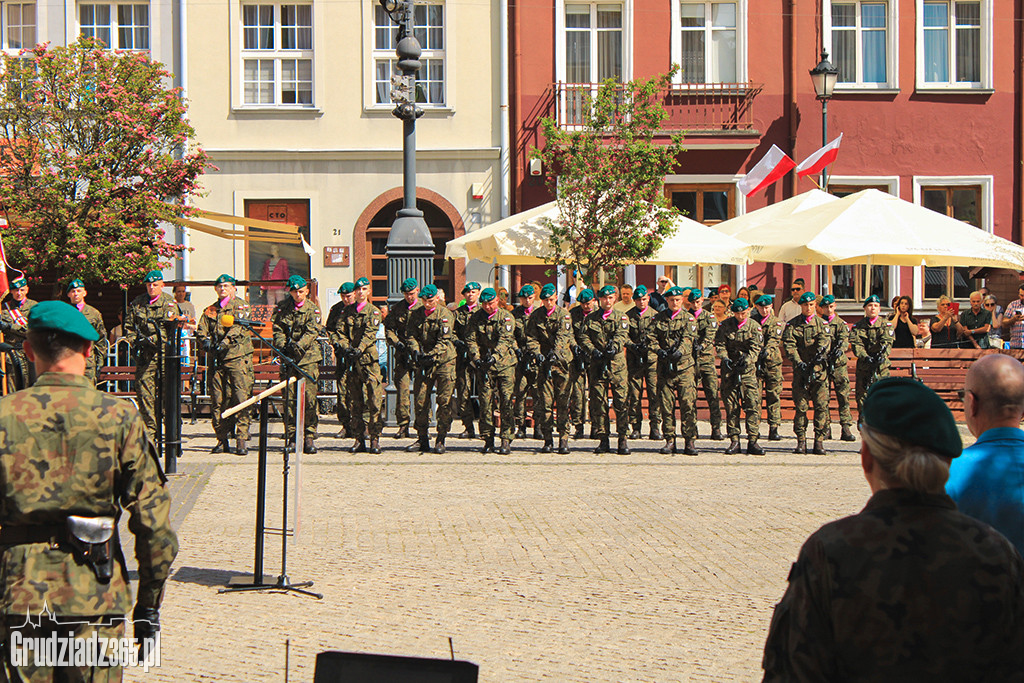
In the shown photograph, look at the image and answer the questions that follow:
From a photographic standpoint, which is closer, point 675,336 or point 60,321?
point 60,321

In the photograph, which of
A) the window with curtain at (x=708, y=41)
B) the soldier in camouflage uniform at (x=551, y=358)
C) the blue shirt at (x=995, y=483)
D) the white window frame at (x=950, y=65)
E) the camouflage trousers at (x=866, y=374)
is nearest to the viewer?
the blue shirt at (x=995, y=483)

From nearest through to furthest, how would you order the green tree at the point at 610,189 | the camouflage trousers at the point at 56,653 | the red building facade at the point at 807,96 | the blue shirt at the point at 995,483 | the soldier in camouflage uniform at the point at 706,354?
the camouflage trousers at the point at 56,653 → the blue shirt at the point at 995,483 → the soldier in camouflage uniform at the point at 706,354 → the green tree at the point at 610,189 → the red building facade at the point at 807,96

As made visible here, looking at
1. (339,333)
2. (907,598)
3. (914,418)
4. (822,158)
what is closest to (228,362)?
(339,333)

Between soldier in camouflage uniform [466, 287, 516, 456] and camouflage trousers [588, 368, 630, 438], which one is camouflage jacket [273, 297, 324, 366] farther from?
camouflage trousers [588, 368, 630, 438]

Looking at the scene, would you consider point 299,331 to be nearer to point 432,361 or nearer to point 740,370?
point 432,361

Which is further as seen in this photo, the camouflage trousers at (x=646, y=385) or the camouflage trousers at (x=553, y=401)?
the camouflage trousers at (x=646, y=385)

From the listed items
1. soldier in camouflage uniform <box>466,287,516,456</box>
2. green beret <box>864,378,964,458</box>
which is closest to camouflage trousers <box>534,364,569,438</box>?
soldier in camouflage uniform <box>466,287,516,456</box>

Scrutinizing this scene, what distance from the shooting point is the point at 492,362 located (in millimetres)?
14352

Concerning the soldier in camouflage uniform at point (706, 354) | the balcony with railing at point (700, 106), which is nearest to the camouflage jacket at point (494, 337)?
the soldier in camouflage uniform at point (706, 354)

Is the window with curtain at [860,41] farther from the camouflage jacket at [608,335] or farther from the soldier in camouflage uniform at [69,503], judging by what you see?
the soldier in camouflage uniform at [69,503]

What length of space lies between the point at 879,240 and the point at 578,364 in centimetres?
520

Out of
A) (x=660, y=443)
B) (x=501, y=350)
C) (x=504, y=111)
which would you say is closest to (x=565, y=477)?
(x=501, y=350)

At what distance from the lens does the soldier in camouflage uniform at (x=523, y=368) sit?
1488 cm

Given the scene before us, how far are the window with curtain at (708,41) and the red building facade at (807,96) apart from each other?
0.10 feet
